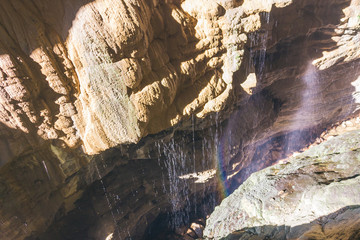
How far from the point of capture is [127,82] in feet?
12.9

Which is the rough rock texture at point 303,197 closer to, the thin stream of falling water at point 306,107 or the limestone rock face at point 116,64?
the limestone rock face at point 116,64

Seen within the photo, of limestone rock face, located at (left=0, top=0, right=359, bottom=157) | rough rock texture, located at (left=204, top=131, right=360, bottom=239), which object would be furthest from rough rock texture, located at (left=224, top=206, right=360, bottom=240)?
limestone rock face, located at (left=0, top=0, right=359, bottom=157)

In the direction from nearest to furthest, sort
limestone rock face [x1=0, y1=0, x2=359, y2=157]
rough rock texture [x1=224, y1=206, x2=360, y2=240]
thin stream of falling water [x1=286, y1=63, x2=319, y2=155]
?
rough rock texture [x1=224, y1=206, x2=360, y2=240], limestone rock face [x1=0, y1=0, x2=359, y2=157], thin stream of falling water [x1=286, y1=63, x2=319, y2=155]

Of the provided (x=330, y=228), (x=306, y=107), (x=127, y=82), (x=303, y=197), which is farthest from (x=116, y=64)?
(x=306, y=107)

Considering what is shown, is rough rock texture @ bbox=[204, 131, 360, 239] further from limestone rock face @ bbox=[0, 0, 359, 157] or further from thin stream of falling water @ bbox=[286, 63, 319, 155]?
thin stream of falling water @ bbox=[286, 63, 319, 155]

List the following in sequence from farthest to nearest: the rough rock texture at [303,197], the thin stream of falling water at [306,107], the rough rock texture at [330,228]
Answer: the thin stream of falling water at [306,107] < the rough rock texture at [303,197] < the rough rock texture at [330,228]

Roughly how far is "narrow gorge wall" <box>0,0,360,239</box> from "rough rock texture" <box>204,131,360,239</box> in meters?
2.38

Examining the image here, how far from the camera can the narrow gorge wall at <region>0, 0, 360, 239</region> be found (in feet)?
12.0

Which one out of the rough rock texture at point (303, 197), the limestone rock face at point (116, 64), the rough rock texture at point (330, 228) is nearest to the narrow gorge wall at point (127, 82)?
the limestone rock face at point (116, 64)

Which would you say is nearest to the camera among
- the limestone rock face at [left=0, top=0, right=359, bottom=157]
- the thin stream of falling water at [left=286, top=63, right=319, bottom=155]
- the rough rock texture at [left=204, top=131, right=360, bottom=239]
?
the rough rock texture at [left=204, top=131, right=360, bottom=239]

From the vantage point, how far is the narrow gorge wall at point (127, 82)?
3.66m

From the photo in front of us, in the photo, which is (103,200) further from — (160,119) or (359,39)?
(359,39)

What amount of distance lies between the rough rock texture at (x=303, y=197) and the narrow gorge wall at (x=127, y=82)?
2.38 m

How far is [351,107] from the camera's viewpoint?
9.78m
